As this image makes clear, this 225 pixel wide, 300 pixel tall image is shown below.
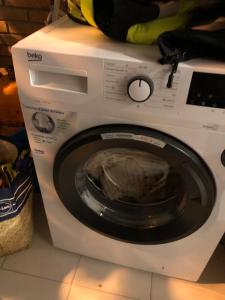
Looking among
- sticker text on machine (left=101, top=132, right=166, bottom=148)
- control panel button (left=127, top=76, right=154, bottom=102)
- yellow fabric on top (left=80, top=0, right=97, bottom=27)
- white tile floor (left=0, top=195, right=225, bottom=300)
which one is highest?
yellow fabric on top (left=80, top=0, right=97, bottom=27)

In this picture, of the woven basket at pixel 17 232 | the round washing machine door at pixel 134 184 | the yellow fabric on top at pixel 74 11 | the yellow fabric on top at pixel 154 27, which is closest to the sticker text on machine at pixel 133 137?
the round washing machine door at pixel 134 184

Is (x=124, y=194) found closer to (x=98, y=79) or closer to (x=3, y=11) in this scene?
(x=98, y=79)

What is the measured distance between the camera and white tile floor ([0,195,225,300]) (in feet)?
3.76

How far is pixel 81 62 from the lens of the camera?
70 cm

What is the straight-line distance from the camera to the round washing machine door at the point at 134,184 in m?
0.76

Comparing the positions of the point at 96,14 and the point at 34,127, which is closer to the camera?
the point at 96,14

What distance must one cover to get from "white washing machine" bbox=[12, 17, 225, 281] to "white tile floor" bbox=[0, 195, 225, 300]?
16 centimetres

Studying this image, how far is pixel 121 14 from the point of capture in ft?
2.28

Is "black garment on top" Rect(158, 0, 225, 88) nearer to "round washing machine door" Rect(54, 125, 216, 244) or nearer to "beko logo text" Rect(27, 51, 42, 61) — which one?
"round washing machine door" Rect(54, 125, 216, 244)

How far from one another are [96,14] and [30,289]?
42.5 inches

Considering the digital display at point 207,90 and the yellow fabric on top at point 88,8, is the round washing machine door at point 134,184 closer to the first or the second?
the digital display at point 207,90

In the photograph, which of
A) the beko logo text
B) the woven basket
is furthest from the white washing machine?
the woven basket

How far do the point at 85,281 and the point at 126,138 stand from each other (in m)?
Result: 0.76

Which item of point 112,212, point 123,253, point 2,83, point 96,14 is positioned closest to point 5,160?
point 2,83
